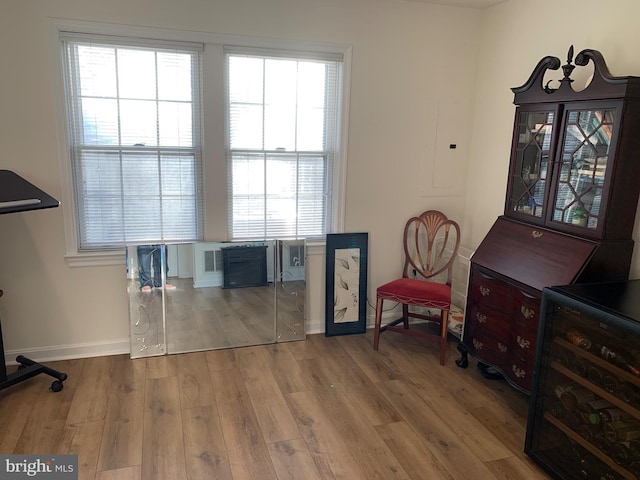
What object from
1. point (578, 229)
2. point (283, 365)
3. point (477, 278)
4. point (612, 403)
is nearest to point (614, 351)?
point (612, 403)

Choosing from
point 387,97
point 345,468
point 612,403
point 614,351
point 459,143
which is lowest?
point 345,468

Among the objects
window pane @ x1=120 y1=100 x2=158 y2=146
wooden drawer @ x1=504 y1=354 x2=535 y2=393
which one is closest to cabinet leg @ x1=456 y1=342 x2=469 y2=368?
wooden drawer @ x1=504 y1=354 x2=535 y2=393

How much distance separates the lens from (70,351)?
3.39 m

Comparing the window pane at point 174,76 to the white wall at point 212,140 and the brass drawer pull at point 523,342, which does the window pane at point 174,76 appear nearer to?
the white wall at point 212,140

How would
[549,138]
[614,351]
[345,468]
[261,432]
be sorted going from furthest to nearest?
1. [549,138]
2. [261,432]
3. [345,468]
4. [614,351]

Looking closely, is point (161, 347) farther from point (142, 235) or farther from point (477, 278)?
point (477, 278)

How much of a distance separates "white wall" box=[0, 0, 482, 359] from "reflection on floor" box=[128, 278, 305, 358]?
16 centimetres

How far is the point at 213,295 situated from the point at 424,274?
1665 mm

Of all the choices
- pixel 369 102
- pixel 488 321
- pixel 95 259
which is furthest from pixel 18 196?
pixel 488 321

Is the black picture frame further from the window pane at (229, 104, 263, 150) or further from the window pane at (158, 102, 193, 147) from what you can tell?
the window pane at (158, 102, 193, 147)

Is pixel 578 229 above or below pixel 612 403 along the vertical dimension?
above

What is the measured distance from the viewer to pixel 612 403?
2.11 metres

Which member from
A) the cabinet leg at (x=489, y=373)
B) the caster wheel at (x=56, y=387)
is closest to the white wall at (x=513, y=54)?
the cabinet leg at (x=489, y=373)

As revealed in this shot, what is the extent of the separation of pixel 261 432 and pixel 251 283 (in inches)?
50.2
